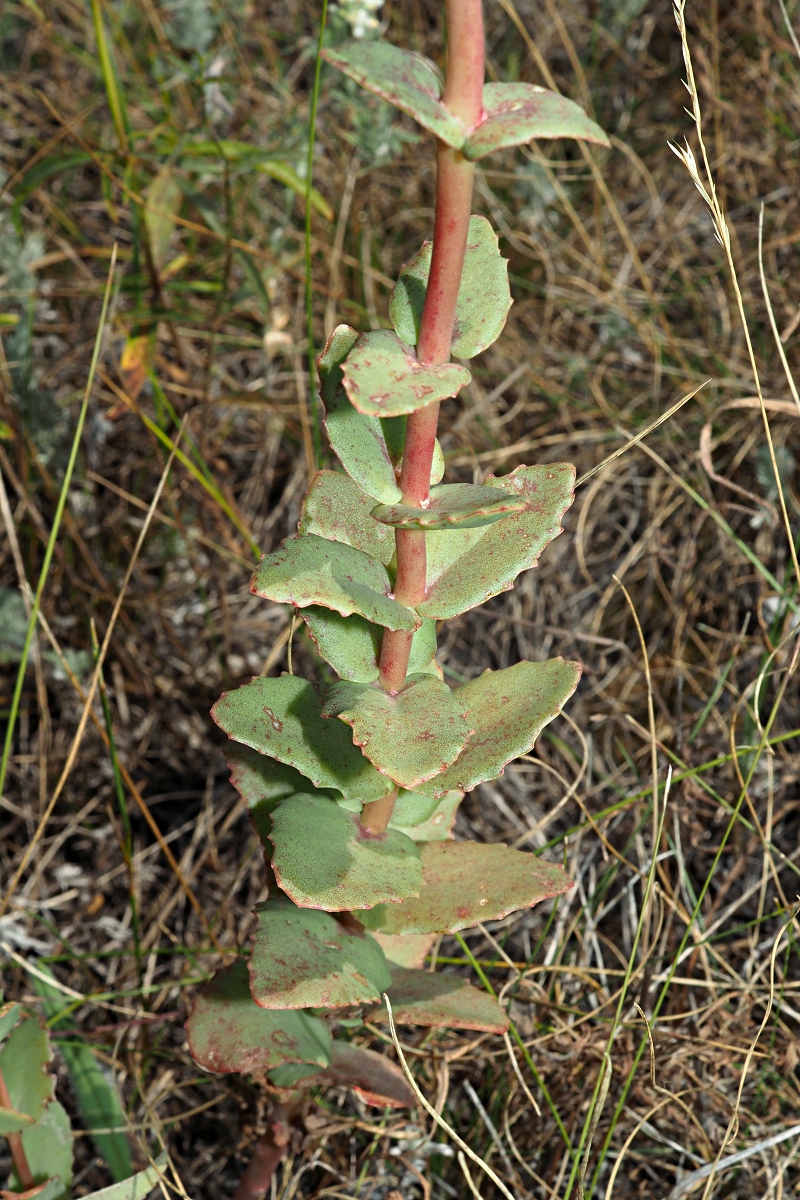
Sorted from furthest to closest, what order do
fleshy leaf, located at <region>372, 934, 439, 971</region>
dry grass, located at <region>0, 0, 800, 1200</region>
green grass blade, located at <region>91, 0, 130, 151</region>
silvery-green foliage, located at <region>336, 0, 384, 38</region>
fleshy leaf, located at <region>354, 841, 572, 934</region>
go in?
1. silvery-green foliage, located at <region>336, 0, 384, 38</region>
2. green grass blade, located at <region>91, 0, 130, 151</region>
3. dry grass, located at <region>0, 0, 800, 1200</region>
4. fleshy leaf, located at <region>372, 934, 439, 971</region>
5. fleshy leaf, located at <region>354, 841, 572, 934</region>

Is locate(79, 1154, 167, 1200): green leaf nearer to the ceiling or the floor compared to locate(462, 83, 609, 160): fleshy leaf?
nearer to the floor

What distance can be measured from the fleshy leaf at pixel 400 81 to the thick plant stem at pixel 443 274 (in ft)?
0.05

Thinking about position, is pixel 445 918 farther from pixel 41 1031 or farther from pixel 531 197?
pixel 531 197

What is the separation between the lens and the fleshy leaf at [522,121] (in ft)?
2.39

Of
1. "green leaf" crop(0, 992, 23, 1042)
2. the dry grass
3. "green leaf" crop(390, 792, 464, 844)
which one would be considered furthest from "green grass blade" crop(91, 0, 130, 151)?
"green leaf" crop(0, 992, 23, 1042)

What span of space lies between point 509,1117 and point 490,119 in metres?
1.31

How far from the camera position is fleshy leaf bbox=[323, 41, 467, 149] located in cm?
71

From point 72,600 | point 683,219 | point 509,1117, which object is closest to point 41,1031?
point 509,1117

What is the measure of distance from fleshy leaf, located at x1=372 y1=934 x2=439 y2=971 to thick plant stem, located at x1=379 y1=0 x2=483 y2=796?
0.40 metres

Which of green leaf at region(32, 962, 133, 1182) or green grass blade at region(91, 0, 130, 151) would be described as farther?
green grass blade at region(91, 0, 130, 151)

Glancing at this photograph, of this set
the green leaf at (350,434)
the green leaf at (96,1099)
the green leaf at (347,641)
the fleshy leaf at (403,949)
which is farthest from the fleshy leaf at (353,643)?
the green leaf at (96,1099)

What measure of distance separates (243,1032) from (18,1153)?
13.2 inches

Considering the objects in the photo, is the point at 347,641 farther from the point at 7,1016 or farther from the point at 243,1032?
the point at 7,1016

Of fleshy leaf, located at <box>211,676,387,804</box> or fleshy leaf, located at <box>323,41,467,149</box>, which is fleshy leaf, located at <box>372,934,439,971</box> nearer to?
fleshy leaf, located at <box>211,676,387,804</box>
